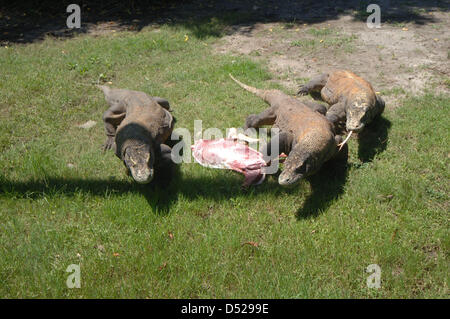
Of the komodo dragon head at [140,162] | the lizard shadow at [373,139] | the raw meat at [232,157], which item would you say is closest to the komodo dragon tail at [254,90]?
the raw meat at [232,157]

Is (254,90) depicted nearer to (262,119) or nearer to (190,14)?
(262,119)

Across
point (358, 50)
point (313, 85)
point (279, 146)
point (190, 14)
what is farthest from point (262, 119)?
point (190, 14)

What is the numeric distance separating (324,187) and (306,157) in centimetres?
58

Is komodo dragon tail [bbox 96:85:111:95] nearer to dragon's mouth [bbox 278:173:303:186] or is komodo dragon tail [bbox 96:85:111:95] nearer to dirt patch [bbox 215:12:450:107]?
dirt patch [bbox 215:12:450:107]

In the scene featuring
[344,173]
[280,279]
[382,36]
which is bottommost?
[280,279]

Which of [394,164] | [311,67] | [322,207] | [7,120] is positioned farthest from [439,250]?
[7,120]

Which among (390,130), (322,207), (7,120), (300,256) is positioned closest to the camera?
(300,256)

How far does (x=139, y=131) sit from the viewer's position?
189 inches

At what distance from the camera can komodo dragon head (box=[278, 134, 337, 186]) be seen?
4188mm

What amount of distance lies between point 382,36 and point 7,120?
28.8ft

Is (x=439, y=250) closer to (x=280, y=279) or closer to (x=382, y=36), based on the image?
(x=280, y=279)

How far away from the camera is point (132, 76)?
7973mm

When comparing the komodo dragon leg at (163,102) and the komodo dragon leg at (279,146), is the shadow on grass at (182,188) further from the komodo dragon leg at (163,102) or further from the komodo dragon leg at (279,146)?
the komodo dragon leg at (163,102)

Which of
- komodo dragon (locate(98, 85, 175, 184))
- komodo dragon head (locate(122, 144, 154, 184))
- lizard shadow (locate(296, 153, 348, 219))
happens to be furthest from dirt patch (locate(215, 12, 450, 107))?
komodo dragon head (locate(122, 144, 154, 184))
